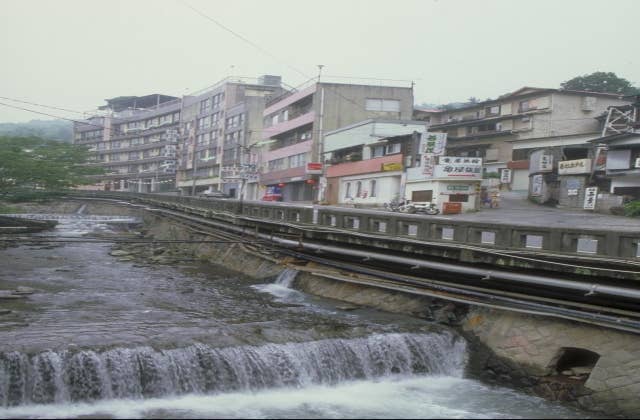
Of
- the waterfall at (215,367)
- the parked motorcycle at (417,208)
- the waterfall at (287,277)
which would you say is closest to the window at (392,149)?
the parked motorcycle at (417,208)

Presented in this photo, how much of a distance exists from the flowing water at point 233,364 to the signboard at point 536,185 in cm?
3566

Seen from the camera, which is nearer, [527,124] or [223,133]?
[527,124]

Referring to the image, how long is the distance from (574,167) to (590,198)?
4.38m

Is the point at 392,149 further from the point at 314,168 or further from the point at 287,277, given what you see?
the point at 287,277

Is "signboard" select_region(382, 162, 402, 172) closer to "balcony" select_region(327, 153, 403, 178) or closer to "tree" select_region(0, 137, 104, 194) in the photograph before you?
"balcony" select_region(327, 153, 403, 178)

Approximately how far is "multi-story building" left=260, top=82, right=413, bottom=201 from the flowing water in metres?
42.4

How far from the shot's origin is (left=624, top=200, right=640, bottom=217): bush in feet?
115

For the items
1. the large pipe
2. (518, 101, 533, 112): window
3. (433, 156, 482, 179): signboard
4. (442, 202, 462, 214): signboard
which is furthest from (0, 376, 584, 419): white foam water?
(518, 101, 533, 112): window

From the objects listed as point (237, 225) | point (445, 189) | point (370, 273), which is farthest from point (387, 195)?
point (370, 273)

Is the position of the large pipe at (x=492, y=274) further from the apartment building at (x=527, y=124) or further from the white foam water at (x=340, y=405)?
the apartment building at (x=527, y=124)

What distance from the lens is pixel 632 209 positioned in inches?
1399

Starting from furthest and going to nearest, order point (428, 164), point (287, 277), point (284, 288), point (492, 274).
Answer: point (428, 164) < point (287, 277) < point (284, 288) < point (492, 274)

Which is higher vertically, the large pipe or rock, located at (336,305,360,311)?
the large pipe

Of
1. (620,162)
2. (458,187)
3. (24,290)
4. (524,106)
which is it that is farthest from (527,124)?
(24,290)
